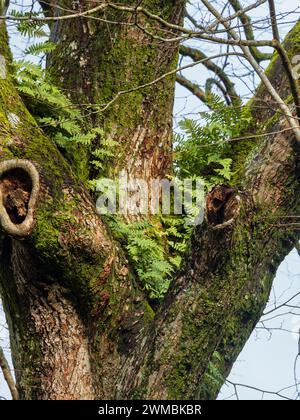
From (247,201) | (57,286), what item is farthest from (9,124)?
(247,201)

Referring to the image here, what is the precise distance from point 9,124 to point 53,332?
4.91ft

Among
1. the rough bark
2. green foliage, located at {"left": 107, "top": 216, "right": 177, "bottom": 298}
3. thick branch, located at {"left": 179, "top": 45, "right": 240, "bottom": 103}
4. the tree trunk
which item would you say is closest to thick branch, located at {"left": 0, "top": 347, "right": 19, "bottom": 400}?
the tree trunk

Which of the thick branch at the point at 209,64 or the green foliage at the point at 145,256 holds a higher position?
the thick branch at the point at 209,64

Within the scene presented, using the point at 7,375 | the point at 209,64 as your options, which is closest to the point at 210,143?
the point at 7,375

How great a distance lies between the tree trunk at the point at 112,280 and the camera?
4785mm

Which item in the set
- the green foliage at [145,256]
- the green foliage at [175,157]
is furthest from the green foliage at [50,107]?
the green foliage at [145,256]

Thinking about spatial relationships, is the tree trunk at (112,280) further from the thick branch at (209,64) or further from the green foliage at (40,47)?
the thick branch at (209,64)

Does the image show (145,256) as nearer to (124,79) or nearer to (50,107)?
(50,107)

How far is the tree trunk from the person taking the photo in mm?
4785

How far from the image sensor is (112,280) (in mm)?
5246

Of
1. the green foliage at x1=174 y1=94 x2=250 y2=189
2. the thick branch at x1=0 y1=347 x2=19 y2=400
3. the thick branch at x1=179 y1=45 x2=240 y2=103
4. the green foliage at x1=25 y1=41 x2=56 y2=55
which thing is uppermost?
the thick branch at x1=179 y1=45 x2=240 y2=103

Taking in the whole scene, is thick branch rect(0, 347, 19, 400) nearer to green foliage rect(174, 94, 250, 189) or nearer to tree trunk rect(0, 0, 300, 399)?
tree trunk rect(0, 0, 300, 399)

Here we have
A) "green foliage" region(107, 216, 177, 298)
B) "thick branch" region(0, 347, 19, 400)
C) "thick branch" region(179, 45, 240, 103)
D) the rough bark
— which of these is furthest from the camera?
"thick branch" region(179, 45, 240, 103)
